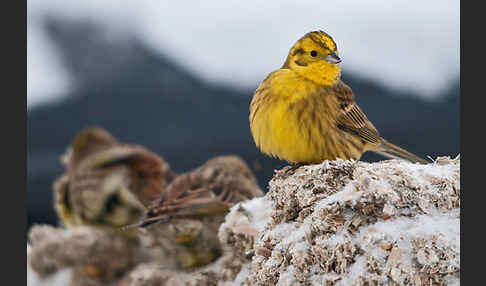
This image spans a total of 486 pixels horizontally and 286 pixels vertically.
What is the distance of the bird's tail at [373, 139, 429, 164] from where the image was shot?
1530 millimetres

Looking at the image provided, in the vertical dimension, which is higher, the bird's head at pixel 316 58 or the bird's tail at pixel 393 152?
the bird's head at pixel 316 58

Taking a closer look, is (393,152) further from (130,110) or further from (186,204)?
(130,110)

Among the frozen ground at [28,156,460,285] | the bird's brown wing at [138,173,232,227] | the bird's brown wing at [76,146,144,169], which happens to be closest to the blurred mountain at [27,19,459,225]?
the bird's brown wing at [76,146,144,169]

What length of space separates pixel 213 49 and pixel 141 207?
1.14 metres

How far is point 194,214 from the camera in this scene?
7.39ft

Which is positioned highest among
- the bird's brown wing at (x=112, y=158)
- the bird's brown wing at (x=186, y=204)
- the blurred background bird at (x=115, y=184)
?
the bird's brown wing at (x=186, y=204)

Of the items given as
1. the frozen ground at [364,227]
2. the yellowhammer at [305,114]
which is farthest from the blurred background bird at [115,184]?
the frozen ground at [364,227]

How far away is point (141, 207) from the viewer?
2881 mm

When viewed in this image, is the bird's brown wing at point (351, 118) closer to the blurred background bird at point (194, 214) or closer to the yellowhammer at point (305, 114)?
the yellowhammer at point (305, 114)

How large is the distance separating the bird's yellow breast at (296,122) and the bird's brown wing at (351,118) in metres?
0.04

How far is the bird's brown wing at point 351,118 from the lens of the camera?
161 cm

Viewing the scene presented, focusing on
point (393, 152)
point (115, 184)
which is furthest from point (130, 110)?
point (393, 152)

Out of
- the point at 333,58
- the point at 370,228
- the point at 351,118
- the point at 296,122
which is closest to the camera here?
the point at 370,228

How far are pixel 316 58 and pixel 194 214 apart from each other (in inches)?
40.9
